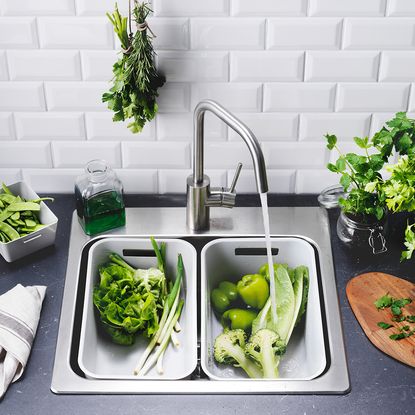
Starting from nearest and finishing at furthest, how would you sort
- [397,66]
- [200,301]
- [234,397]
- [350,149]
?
[234,397], [200,301], [397,66], [350,149]

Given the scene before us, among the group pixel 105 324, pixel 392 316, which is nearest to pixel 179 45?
pixel 105 324

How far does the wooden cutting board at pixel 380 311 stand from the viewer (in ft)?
4.57

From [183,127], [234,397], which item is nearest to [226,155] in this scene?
[183,127]

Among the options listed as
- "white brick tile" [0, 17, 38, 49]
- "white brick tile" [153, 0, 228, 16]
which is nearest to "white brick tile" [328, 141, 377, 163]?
"white brick tile" [153, 0, 228, 16]

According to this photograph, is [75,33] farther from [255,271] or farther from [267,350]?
[267,350]

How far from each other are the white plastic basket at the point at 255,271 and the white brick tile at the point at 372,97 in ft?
1.24

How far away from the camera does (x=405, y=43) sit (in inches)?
63.6

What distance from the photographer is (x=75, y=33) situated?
1.60m

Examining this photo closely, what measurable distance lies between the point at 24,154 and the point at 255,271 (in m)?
0.71

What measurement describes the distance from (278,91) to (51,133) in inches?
24.2

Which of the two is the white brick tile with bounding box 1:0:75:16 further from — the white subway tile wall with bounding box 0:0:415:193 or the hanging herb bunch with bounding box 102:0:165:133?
the hanging herb bunch with bounding box 102:0:165:133

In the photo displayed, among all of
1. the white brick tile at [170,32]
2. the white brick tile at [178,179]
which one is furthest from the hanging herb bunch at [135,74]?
the white brick tile at [178,179]

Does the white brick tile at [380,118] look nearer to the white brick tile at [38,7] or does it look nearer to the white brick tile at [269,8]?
the white brick tile at [269,8]

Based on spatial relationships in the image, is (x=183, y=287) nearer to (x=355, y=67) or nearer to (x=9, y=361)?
(x=9, y=361)
